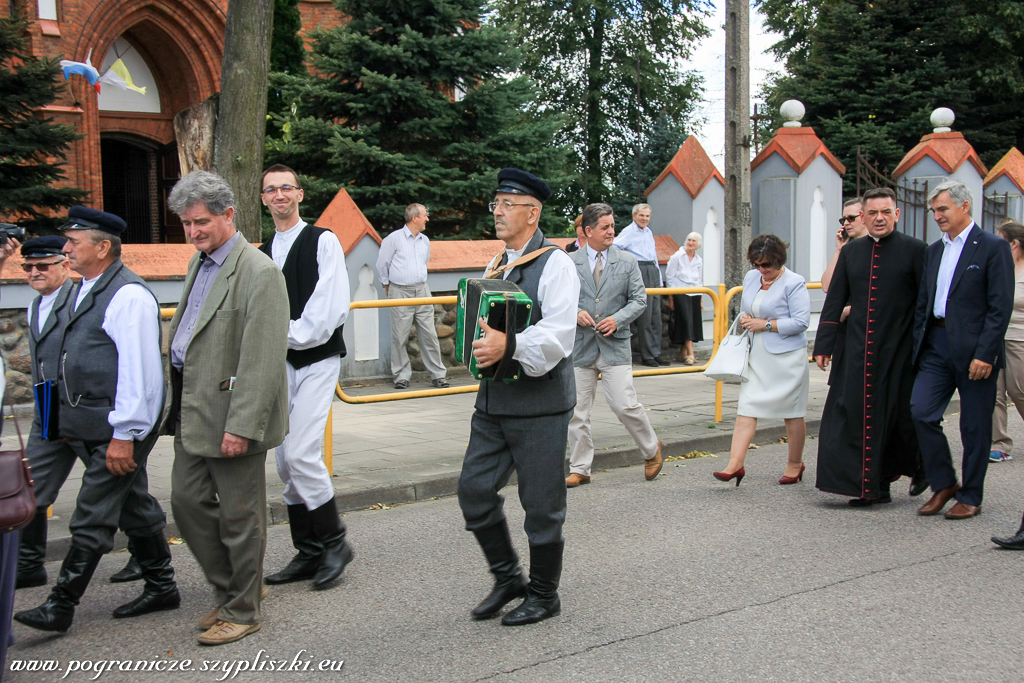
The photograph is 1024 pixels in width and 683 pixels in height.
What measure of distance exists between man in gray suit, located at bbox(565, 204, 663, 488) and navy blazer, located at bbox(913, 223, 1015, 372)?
6.68ft

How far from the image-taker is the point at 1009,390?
773cm

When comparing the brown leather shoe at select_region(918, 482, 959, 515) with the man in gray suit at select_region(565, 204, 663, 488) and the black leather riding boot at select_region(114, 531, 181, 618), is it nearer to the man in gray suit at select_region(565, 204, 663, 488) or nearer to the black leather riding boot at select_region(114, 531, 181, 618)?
the man in gray suit at select_region(565, 204, 663, 488)

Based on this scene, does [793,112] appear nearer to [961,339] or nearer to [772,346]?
[772,346]

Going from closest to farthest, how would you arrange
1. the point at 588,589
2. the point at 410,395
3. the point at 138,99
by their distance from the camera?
1. the point at 588,589
2. the point at 410,395
3. the point at 138,99

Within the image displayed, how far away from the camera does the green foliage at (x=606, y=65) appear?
32844 mm

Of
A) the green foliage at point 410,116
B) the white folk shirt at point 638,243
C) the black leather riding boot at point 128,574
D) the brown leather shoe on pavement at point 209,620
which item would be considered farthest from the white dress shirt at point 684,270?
the brown leather shoe on pavement at point 209,620

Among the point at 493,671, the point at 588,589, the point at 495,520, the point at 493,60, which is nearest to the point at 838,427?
the point at 588,589

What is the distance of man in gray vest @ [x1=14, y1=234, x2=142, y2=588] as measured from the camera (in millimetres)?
4555

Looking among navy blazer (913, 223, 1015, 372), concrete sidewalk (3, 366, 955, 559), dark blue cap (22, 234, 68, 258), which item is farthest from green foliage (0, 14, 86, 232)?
navy blazer (913, 223, 1015, 372)

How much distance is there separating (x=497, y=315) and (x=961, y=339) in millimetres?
3424

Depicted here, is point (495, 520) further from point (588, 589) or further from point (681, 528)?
point (681, 528)

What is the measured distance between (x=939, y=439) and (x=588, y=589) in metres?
2.64

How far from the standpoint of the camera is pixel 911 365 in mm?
6484

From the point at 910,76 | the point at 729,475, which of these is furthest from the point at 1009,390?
the point at 910,76
